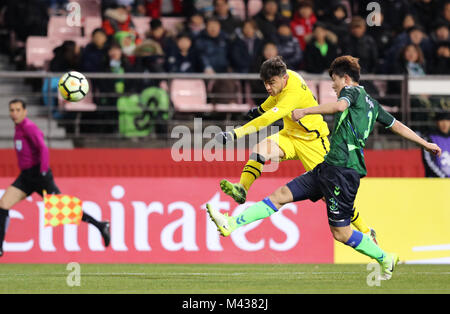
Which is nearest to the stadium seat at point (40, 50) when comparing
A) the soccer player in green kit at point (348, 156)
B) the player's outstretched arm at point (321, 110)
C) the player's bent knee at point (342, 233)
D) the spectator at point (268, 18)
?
the spectator at point (268, 18)

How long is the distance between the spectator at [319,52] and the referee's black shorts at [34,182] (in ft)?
16.7

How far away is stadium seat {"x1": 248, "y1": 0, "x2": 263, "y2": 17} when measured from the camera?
747 inches

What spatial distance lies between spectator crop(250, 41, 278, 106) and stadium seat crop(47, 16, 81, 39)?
354cm

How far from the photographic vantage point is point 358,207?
14078 mm

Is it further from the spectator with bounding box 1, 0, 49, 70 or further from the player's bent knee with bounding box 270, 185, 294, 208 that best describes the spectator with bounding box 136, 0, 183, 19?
the player's bent knee with bounding box 270, 185, 294, 208

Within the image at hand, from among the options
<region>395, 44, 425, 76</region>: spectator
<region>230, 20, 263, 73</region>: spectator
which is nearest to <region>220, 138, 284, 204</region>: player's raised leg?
<region>230, 20, 263, 73</region>: spectator

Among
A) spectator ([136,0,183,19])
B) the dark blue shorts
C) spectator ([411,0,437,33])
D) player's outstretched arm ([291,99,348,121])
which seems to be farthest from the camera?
spectator ([411,0,437,33])

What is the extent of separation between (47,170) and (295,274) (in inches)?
164

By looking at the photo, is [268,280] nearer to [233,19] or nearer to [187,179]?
[187,179]

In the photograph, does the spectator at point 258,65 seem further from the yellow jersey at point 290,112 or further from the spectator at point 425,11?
the yellow jersey at point 290,112

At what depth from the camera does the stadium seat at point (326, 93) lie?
16.0 metres

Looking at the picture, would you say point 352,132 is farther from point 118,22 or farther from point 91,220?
point 118,22

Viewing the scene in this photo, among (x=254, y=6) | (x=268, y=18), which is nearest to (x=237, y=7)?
(x=254, y=6)

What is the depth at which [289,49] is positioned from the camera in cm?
1692
